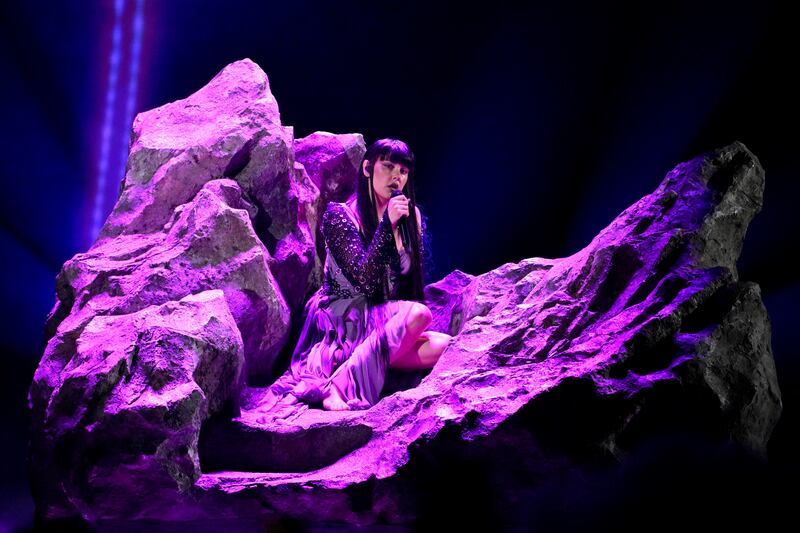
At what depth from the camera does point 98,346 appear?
7.07 feet

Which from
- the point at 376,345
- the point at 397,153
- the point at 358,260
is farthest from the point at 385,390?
the point at 397,153

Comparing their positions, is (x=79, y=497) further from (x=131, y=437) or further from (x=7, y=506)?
(x=7, y=506)

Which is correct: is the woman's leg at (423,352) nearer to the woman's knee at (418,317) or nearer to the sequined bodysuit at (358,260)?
the woman's knee at (418,317)

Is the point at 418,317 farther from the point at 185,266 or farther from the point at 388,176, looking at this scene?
the point at 185,266

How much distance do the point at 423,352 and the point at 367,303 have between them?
0.35 meters

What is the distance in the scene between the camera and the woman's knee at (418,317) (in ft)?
9.20

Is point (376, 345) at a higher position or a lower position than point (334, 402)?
higher

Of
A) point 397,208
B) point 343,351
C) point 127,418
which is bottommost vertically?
point 343,351

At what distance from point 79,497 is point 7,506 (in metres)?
0.75

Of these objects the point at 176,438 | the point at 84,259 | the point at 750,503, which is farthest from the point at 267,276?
the point at 750,503

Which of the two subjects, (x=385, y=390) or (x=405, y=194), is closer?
(x=385, y=390)

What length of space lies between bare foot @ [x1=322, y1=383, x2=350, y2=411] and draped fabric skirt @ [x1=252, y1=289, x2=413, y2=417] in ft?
0.06

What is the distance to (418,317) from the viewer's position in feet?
9.25

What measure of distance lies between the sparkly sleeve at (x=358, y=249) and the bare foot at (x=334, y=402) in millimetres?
489
